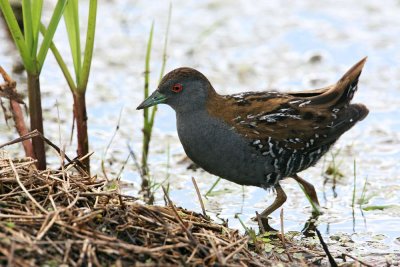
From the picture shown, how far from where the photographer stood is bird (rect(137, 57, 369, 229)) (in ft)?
22.3

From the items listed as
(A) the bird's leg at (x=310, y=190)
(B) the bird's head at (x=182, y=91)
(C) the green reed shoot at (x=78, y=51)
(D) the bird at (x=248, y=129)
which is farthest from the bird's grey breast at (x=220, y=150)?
(C) the green reed shoot at (x=78, y=51)

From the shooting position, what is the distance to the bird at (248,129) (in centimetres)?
681

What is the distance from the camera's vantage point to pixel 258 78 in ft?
32.8

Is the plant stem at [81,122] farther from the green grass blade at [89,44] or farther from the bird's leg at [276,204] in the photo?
the bird's leg at [276,204]

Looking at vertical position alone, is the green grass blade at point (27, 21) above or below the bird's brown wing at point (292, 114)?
above

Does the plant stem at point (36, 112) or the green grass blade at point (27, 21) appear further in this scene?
the plant stem at point (36, 112)

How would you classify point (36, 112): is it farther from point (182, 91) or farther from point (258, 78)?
point (258, 78)

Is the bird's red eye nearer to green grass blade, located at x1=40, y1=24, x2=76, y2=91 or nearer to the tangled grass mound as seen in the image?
green grass blade, located at x1=40, y1=24, x2=76, y2=91

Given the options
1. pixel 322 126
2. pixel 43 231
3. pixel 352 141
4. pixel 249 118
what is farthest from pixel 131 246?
pixel 352 141

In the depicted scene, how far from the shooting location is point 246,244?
5.80 metres

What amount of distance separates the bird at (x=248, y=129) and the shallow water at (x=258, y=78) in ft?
1.70

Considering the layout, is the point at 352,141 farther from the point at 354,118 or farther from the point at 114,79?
the point at 114,79

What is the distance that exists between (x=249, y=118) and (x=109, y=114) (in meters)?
2.58

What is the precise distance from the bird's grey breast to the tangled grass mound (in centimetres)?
72
